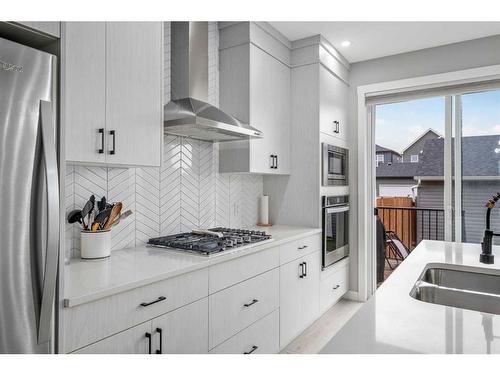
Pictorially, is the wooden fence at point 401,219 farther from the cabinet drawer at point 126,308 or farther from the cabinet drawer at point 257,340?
the cabinet drawer at point 126,308

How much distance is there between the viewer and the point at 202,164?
2.76 m

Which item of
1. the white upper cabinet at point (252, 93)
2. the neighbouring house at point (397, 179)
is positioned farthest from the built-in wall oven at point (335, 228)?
the neighbouring house at point (397, 179)

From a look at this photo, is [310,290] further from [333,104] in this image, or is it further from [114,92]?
[114,92]

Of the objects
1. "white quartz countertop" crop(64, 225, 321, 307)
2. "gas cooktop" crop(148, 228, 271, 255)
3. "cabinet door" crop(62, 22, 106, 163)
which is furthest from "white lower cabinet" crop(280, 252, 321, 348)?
"cabinet door" crop(62, 22, 106, 163)

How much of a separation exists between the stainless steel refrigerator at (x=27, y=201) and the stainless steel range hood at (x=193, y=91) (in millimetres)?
941

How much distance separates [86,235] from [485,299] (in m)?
1.78

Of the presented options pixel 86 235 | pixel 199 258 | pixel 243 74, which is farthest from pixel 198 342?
pixel 243 74

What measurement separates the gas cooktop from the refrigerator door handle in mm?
831

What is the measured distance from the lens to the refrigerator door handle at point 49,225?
A: 1180mm

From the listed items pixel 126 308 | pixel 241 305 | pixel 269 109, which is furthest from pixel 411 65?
pixel 126 308

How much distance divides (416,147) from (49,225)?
3794mm

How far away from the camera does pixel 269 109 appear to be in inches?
119

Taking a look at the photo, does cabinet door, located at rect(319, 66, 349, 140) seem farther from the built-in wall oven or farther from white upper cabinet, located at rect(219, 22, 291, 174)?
the built-in wall oven
